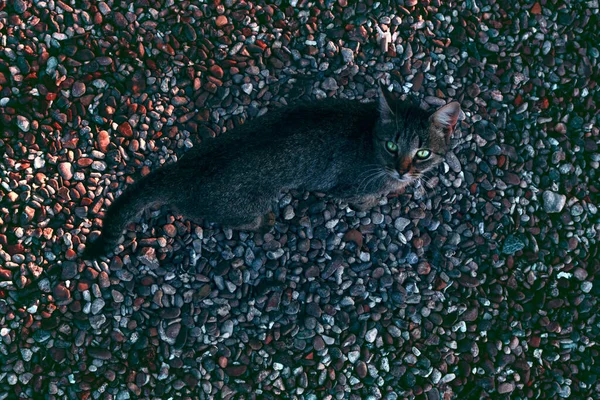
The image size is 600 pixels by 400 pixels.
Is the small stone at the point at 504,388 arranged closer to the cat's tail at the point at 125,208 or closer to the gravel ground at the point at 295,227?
the gravel ground at the point at 295,227

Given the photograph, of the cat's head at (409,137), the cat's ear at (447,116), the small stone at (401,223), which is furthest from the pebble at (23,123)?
the cat's ear at (447,116)

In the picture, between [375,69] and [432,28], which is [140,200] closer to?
[375,69]

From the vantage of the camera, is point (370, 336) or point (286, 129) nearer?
point (286, 129)

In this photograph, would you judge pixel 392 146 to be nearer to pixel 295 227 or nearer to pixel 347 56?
pixel 295 227

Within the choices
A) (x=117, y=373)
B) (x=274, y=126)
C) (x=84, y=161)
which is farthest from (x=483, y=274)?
(x=84, y=161)

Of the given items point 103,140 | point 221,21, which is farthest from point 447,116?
point 103,140

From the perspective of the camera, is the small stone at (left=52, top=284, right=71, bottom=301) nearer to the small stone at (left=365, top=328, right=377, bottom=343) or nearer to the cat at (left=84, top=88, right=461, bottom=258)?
→ the cat at (left=84, top=88, right=461, bottom=258)

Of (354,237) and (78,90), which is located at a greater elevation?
(78,90)

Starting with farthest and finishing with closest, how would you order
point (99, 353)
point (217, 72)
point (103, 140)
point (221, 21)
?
1. point (221, 21)
2. point (217, 72)
3. point (103, 140)
4. point (99, 353)
